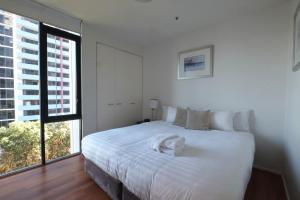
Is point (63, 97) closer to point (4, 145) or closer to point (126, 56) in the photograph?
point (4, 145)

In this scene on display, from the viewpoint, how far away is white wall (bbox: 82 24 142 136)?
3.08m

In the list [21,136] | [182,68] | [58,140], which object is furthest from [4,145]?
[182,68]

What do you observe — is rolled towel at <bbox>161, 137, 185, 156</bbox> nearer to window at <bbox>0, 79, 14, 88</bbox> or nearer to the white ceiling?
the white ceiling

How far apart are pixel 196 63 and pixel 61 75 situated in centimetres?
268

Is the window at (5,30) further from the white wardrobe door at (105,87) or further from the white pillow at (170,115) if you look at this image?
the white pillow at (170,115)

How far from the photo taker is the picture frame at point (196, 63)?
3.05m

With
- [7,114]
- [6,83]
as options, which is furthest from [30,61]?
[7,114]

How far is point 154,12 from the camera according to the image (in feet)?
8.36

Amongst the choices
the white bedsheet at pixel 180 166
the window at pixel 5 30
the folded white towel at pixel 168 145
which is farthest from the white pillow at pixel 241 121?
the window at pixel 5 30

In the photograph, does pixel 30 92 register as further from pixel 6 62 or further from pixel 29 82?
pixel 6 62

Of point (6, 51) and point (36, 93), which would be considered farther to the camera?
point (36, 93)

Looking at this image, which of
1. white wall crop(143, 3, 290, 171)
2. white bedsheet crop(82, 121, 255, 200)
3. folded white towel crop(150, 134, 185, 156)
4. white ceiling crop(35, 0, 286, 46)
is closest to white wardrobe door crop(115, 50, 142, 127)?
white ceiling crop(35, 0, 286, 46)

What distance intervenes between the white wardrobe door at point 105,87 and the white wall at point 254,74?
5.72ft

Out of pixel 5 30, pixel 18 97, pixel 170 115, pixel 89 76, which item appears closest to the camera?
pixel 5 30
